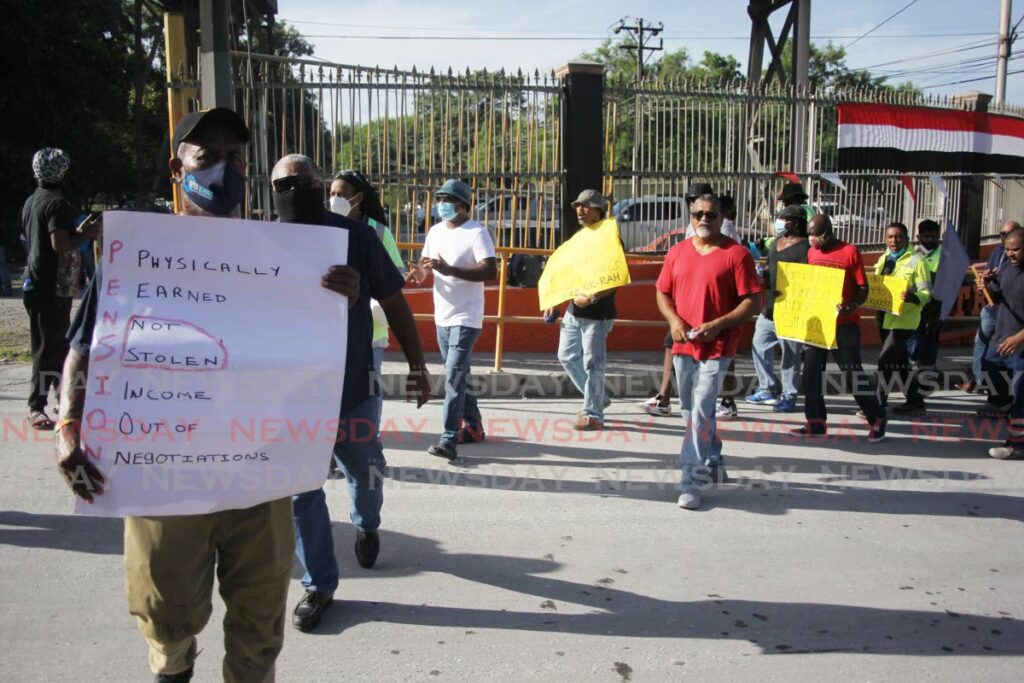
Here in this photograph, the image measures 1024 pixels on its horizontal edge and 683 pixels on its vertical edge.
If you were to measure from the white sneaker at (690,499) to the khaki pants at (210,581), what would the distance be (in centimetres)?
307

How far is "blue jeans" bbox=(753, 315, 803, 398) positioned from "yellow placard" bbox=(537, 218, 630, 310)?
78.0 inches

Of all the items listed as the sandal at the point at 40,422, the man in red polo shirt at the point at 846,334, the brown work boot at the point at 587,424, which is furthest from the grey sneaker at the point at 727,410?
the sandal at the point at 40,422

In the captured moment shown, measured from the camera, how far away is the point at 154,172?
2880cm

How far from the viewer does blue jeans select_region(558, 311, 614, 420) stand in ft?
22.7

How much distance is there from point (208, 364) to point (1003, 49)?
88.4 ft

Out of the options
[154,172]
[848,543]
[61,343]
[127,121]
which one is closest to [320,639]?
[848,543]

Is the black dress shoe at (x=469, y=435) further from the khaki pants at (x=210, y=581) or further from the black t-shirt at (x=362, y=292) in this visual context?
the khaki pants at (x=210, y=581)

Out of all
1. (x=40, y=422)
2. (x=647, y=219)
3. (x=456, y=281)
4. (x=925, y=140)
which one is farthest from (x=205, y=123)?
(x=925, y=140)

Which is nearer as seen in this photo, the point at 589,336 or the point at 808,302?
the point at 589,336

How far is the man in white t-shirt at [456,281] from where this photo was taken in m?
5.95

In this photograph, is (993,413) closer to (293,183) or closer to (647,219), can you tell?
(647,219)

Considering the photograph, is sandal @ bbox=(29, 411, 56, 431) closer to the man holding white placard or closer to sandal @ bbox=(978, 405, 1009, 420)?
the man holding white placard

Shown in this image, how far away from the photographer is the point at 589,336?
691 centimetres

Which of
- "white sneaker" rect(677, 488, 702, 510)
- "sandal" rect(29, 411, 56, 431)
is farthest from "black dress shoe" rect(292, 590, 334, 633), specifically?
"sandal" rect(29, 411, 56, 431)
